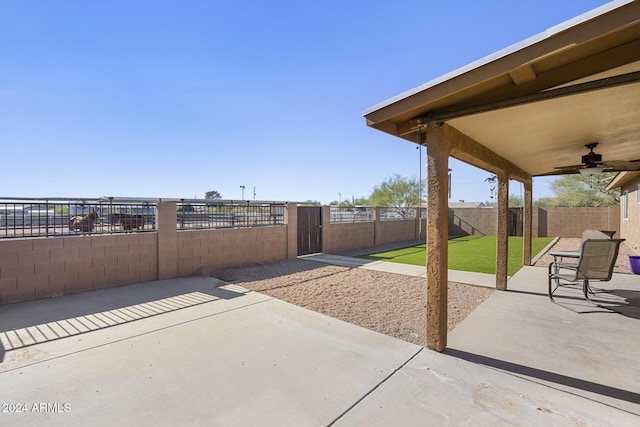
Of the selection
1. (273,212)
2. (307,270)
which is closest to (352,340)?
(307,270)

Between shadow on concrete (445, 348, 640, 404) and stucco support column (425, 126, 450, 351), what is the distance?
0.29 m

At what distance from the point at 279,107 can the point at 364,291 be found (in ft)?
34.4

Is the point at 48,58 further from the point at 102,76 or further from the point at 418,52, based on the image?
the point at 418,52

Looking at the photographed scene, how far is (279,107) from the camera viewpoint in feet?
44.7

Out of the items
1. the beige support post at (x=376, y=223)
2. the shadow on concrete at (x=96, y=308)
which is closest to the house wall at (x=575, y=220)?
the beige support post at (x=376, y=223)

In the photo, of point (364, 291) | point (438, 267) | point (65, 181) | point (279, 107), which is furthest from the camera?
point (65, 181)

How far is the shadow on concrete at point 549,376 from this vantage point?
8.08 ft

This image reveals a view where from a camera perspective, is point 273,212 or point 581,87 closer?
point 581,87

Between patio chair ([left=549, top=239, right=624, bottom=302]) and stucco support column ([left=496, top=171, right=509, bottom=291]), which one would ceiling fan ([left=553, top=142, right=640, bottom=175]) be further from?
patio chair ([left=549, top=239, right=624, bottom=302])

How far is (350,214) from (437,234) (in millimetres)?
9451

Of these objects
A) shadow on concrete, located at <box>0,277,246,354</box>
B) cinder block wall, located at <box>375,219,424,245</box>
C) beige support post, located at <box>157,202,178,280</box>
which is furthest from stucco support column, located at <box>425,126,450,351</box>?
cinder block wall, located at <box>375,219,424,245</box>

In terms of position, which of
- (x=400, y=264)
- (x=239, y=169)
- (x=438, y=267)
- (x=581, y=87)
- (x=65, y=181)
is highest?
(x=239, y=169)

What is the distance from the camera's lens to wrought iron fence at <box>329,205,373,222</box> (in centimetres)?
1179

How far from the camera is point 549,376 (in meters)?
2.75
